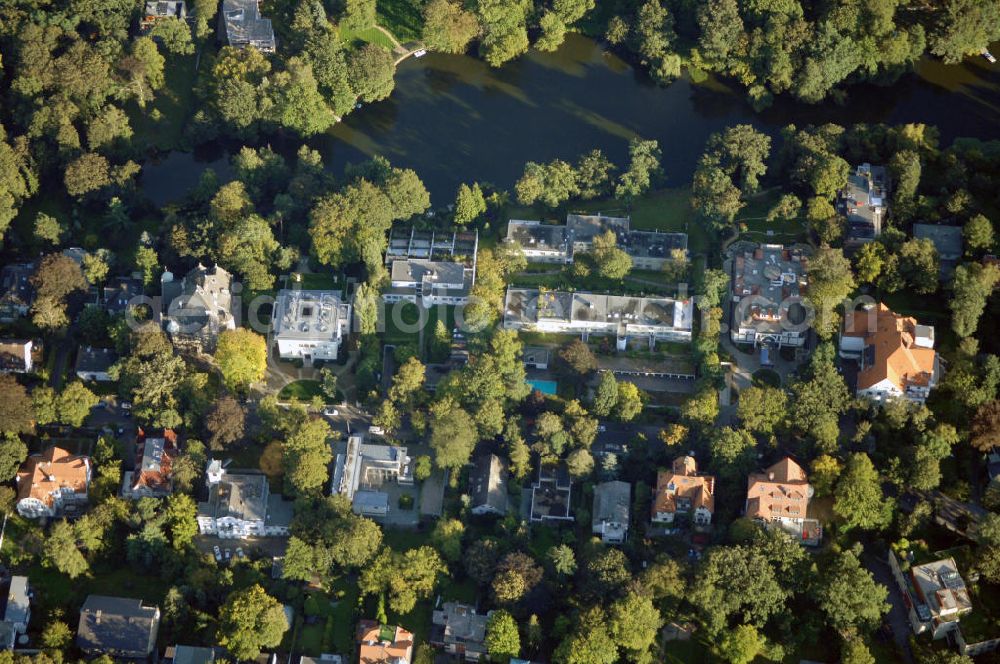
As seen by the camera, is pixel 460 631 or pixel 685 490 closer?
pixel 460 631

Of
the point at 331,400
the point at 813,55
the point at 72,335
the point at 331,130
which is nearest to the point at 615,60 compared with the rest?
the point at 813,55

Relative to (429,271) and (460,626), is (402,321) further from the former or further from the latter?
(460,626)

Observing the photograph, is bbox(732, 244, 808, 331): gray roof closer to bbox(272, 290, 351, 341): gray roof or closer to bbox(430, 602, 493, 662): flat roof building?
bbox(272, 290, 351, 341): gray roof

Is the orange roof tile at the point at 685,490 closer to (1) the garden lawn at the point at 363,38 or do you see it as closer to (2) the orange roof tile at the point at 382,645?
(2) the orange roof tile at the point at 382,645

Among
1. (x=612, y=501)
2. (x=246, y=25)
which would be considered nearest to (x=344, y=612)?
(x=612, y=501)

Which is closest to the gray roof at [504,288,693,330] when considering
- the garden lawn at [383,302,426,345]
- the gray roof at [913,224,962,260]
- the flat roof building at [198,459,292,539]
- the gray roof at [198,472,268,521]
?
the garden lawn at [383,302,426,345]

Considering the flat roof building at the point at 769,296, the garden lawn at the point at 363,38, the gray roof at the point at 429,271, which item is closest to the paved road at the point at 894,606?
the flat roof building at the point at 769,296
